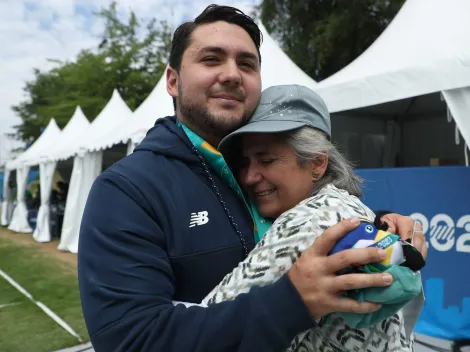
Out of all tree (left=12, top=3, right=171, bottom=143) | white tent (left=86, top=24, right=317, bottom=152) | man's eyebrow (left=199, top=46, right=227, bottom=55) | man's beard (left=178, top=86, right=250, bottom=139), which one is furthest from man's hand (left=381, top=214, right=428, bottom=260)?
tree (left=12, top=3, right=171, bottom=143)

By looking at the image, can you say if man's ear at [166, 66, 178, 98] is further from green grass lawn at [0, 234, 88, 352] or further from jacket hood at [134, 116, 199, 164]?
green grass lawn at [0, 234, 88, 352]

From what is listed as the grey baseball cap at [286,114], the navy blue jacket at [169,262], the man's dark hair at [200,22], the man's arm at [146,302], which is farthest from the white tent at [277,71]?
the man's arm at [146,302]

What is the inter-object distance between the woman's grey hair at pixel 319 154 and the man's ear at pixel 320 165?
14mm

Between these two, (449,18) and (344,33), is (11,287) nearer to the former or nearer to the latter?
(449,18)

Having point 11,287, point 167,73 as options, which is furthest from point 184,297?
point 11,287

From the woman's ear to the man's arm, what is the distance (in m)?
0.53

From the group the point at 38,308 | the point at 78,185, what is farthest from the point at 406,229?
the point at 78,185

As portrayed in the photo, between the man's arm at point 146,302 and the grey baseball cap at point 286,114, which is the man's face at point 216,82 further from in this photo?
the man's arm at point 146,302

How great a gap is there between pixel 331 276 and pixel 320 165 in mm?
557

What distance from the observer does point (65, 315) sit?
5109 mm

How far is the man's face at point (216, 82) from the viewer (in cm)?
140

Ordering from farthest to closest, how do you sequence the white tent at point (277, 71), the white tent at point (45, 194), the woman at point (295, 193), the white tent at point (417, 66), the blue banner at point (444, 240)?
the white tent at point (45, 194) < the white tent at point (277, 71) < the blue banner at point (444, 240) < the white tent at point (417, 66) < the woman at point (295, 193)

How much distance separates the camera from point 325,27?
44.4 feet

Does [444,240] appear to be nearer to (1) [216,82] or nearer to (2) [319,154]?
(2) [319,154]
